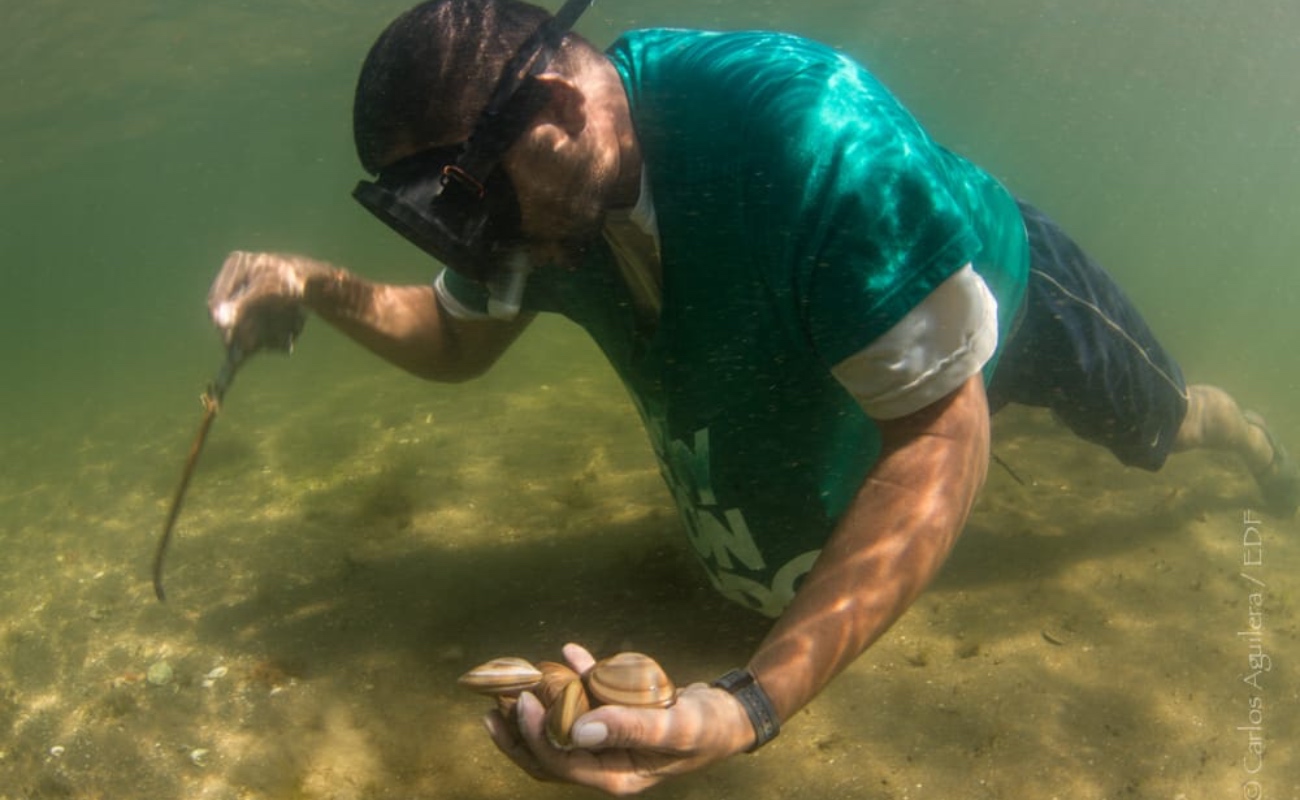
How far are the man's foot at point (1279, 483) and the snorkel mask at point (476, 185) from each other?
19.6ft

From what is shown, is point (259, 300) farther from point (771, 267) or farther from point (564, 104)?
point (771, 267)

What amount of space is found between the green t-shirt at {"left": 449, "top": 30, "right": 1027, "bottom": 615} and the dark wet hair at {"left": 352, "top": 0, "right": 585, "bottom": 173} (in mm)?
429

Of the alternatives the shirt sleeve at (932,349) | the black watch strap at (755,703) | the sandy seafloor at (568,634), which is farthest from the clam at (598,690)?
the sandy seafloor at (568,634)

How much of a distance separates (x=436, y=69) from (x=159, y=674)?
135 inches

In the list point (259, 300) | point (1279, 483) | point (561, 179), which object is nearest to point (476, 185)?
point (561, 179)

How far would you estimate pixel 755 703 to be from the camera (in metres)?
1.74

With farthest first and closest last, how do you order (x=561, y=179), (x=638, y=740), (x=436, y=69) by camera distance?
1. (x=561, y=179)
2. (x=436, y=69)
3. (x=638, y=740)

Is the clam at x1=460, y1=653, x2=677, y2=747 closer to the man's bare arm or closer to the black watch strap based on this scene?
the black watch strap

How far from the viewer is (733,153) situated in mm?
2127

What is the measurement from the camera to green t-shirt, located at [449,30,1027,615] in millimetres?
1896

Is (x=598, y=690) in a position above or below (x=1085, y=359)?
below

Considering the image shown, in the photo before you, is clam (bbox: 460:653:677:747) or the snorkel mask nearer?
clam (bbox: 460:653:677:747)

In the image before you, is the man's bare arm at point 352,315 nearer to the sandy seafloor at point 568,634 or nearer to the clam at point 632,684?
the sandy seafloor at point 568,634

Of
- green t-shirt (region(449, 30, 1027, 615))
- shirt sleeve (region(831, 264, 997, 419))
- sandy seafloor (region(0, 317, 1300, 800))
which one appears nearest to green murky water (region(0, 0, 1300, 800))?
sandy seafloor (region(0, 317, 1300, 800))
